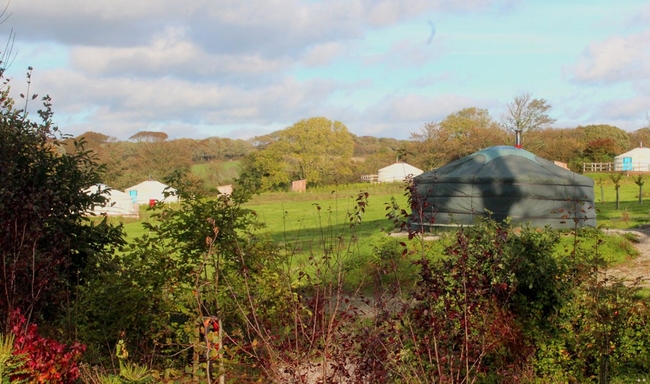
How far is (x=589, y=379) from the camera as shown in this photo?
512cm

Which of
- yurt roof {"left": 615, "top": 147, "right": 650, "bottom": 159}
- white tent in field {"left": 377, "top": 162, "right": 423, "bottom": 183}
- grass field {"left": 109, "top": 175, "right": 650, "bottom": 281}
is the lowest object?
grass field {"left": 109, "top": 175, "right": 650, "bottom": 281}

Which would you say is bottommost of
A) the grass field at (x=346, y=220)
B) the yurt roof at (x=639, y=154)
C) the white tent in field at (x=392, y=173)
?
the grass field at (x=346, y=220)

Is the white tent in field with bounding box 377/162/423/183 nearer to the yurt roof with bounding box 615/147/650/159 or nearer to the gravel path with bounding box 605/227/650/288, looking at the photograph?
the yurt roof with bounding box 615/147/650/159

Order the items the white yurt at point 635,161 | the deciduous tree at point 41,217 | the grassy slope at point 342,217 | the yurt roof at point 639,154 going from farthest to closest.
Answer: the yurt roof at point 639,154 < the white yurt at point 635,161 < the grassy slope at point 342,217 < the deciduous tree at point 41,217

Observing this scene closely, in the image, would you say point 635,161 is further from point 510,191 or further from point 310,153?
point 510,191

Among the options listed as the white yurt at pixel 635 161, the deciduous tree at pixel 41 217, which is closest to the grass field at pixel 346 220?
the deciduous tree at pixel 41 217

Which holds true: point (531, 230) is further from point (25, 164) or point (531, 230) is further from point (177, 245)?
point (25, 164)

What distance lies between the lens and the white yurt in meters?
44.4

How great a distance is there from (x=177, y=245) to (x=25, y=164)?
1.72 meters

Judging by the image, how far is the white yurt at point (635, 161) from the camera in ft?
146

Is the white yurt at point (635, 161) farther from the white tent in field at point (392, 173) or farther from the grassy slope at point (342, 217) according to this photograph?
the white tent in field at point (392, 173)

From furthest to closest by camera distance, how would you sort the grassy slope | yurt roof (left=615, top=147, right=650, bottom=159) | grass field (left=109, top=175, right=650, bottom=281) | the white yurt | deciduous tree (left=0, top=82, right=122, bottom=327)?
yurt roof (left=615, top=147, right=650, bottom=159), the white yurt, the grassy slope, grass field (left=109, top=175, right=650, bottom=281), deciduous tree (left=0, top=82, right=122, bottom=327)

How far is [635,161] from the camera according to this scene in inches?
1784

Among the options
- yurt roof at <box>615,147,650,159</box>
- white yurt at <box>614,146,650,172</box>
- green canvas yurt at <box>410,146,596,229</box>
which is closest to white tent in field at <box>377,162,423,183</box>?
white yurt at <box>614,146,650,172</box>
